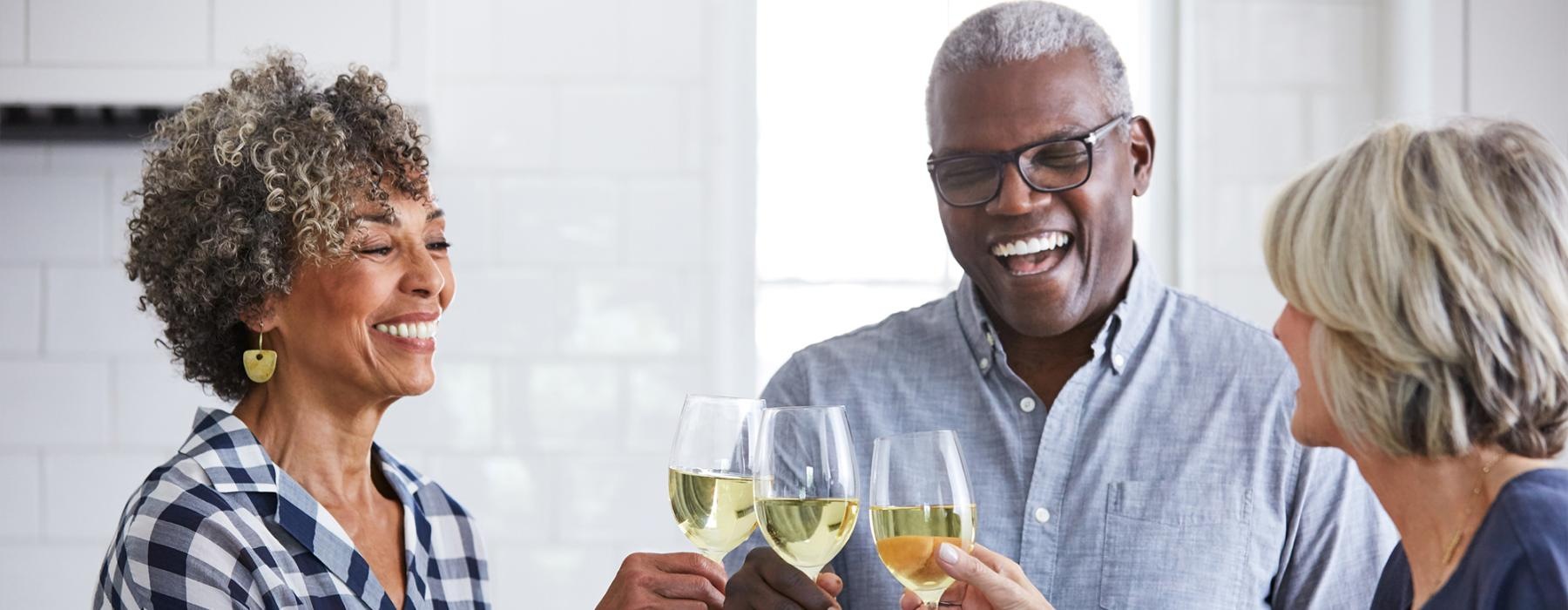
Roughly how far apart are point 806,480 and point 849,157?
175 centimetres

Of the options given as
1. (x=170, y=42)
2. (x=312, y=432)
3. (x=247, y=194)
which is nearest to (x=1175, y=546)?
(x=312, y=432)

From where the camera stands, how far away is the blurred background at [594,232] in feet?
8.91

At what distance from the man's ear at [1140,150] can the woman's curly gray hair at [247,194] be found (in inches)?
37.2

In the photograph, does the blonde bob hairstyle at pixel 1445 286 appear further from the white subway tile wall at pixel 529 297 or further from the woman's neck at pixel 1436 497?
the white subway tile wall at pixel 529 297

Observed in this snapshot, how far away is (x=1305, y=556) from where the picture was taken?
1772mm

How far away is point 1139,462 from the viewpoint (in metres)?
1.85

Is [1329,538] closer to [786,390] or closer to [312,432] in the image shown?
[786,390]

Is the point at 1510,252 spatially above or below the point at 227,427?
above

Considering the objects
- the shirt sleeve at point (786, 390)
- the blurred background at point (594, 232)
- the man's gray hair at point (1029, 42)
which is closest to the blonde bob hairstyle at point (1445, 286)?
the man's gray hair at point (1029, 42)

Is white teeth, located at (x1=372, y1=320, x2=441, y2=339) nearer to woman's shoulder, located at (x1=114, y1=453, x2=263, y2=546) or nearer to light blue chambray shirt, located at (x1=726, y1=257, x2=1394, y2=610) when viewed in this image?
woman's shoulder, located at (x1=114, y1=453, x2=263, y2=546)

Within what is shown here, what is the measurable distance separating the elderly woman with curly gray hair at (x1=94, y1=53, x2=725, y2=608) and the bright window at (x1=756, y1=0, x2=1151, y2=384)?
1.28 m

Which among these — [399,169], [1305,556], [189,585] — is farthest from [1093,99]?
[189,585]

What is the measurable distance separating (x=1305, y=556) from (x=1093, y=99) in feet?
2.10

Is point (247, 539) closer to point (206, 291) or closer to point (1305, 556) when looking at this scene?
point (206, 291)
